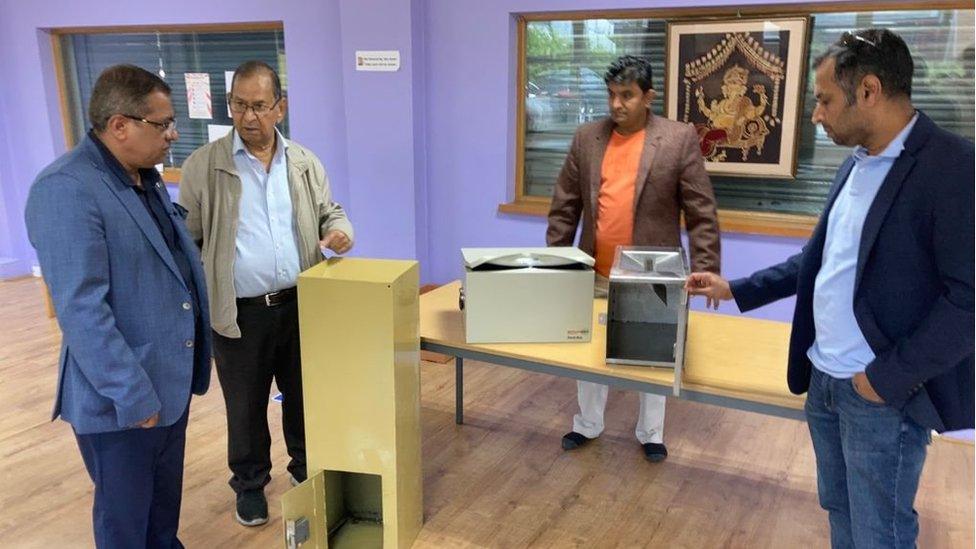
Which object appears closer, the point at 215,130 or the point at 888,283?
the point at 888,283

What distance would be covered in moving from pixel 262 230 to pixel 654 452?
5.61 feet

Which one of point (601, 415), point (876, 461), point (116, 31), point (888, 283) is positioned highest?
point (116, 31)

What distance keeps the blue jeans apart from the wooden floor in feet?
2.94

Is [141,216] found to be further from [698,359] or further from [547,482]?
[547,482]

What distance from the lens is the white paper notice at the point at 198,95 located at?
4.79 meters

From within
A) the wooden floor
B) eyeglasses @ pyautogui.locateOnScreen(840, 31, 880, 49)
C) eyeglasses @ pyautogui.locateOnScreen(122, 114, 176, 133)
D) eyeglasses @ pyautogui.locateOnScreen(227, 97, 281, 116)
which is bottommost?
the wooden floor

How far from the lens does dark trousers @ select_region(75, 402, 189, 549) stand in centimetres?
164

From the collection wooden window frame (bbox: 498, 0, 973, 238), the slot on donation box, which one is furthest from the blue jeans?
wooden window frame (bbox: 498, 0, 973, 238)

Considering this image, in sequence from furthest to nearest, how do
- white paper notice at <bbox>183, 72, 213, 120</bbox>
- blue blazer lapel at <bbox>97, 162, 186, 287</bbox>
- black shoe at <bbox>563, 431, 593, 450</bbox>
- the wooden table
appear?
white paper notice at <bbox>183, 72, 213, 120</bbox>, black shoe at <bbox>563, 431, 593, 450</bbox>, the wooden table, blue blazer lapel at <bbox>97, 162, 186, 287</bbox>

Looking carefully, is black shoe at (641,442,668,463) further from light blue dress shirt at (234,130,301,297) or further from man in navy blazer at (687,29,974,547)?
light blue dress shirt at (234,130,301,297)

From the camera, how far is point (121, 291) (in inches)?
62.2

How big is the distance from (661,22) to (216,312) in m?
2.46

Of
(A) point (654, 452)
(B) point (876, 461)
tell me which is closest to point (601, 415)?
(A) point (654, 452)

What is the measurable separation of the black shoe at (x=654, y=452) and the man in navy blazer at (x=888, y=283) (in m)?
1.27
